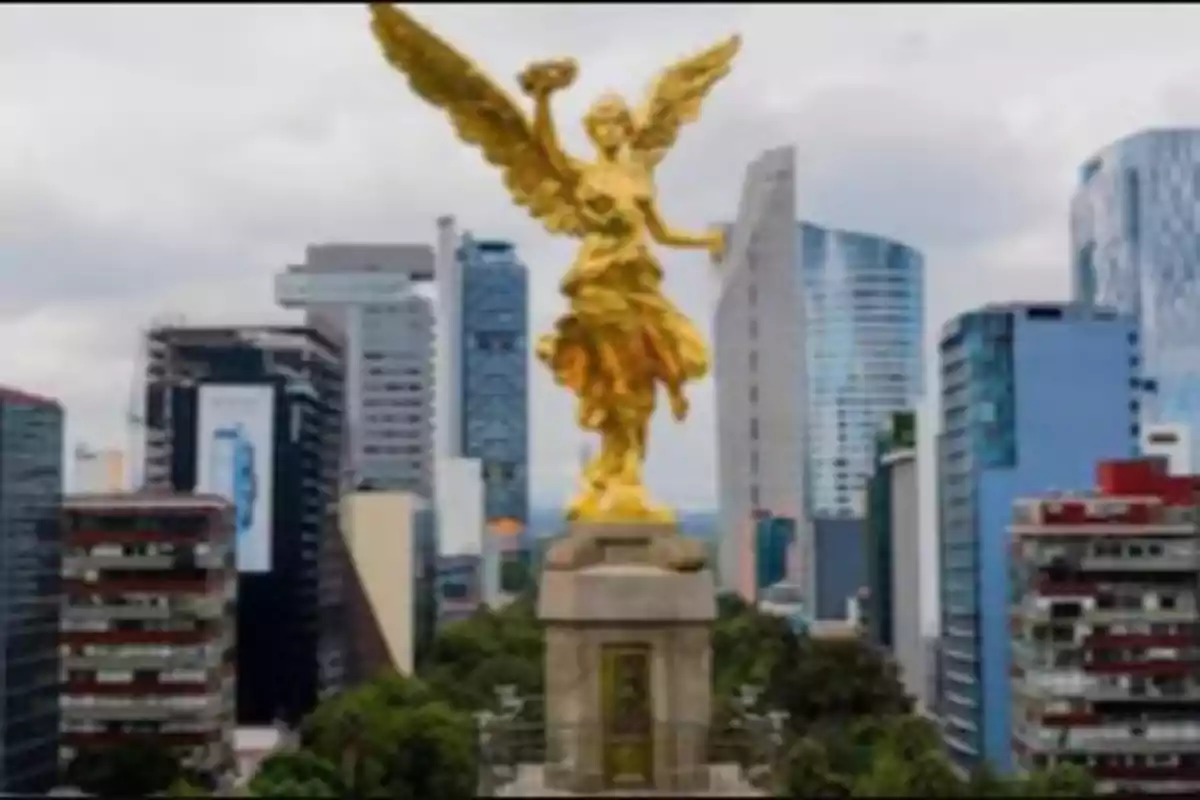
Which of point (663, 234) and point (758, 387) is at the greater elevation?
point (758, 387)

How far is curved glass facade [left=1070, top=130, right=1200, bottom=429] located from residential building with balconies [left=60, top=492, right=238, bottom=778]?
16.6m

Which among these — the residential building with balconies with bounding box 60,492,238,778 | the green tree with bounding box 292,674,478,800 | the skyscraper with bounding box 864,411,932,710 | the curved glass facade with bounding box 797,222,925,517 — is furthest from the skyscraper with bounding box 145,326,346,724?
the curved glass facade with bounding box 797,222,925,517

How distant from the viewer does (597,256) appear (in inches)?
531

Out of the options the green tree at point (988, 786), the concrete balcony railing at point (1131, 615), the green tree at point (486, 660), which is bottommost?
the green tree at point (988, 786)

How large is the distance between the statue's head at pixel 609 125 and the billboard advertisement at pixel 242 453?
72.9ft

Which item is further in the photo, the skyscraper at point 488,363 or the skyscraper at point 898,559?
the skyscraper at point 488,363

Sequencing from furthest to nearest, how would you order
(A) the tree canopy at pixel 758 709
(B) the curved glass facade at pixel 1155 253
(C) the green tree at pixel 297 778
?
(B) the curved glass facade at pixel 1155 253 → (A) the tree canopy at pixel 758 709 → (C) the green tree at pixel 297 778

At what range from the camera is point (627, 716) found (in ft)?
42.8

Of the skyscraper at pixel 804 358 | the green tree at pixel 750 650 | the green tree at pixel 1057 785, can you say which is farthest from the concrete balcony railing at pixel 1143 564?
the skyscraper at pixel 804 358

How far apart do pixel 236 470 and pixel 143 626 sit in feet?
19.0

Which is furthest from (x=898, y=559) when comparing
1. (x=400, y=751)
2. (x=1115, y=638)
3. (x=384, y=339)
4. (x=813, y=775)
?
(x=384, y=339)

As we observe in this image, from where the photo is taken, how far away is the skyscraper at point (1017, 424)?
32094mm

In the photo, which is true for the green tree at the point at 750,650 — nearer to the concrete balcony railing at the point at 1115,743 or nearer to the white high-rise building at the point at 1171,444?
the concrete balcony railing at the point at 1115,743

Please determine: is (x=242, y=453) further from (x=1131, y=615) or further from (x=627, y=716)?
(x=627, y=716)
